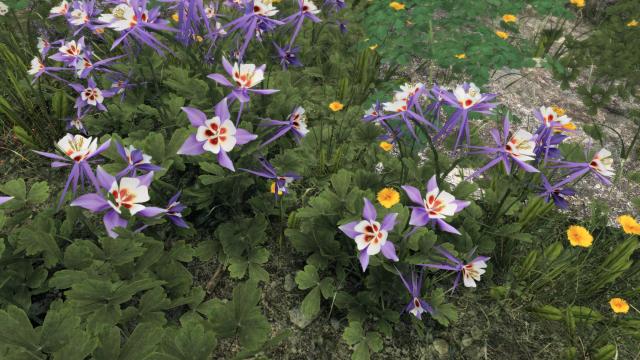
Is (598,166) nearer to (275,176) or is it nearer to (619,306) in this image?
(619,306)

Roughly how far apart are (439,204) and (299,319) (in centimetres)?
83

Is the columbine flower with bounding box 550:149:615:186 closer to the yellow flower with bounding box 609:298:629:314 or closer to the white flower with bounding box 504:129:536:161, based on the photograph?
the white flower with bounding box 504:129:536:161

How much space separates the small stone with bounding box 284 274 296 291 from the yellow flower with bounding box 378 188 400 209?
0.57 meters

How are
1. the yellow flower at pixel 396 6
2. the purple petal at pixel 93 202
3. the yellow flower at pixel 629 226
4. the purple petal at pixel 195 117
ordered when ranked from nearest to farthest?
the purple petal at pixel 93 202
the purple petal at pixel 195 117
the yellow flower at pixel 629 226
the yellow flower at pixel 396 6

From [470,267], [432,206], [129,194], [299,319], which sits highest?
[129,194]

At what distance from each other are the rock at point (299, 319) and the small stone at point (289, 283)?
0.12 metres

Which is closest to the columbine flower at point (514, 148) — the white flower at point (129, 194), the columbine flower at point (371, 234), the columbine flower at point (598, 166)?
the columbine flower at point (598, 166)

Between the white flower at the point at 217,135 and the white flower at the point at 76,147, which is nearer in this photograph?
the white flower at the point at 76,147

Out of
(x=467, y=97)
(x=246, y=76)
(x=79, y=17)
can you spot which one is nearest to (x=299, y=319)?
(x=246, y=76)

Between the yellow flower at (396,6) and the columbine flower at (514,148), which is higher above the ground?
the yellow flower at (396,6)

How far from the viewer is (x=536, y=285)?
6.69 ft

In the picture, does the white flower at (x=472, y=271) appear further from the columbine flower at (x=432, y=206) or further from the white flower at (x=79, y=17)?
the white flower at (x=79, y=17)

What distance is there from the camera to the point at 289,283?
2.00 metres

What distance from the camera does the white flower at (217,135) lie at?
1557 millimetres
